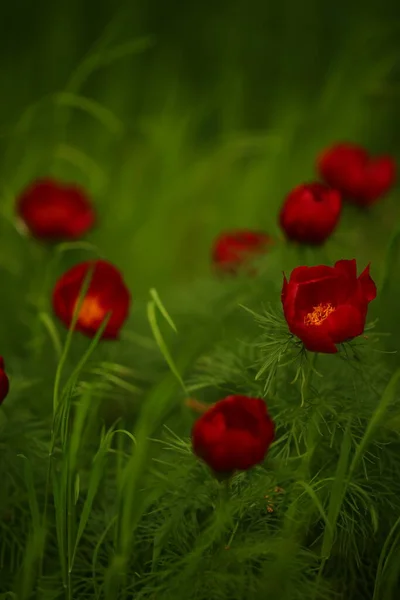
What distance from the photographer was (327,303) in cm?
78

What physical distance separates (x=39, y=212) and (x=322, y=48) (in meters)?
1.15

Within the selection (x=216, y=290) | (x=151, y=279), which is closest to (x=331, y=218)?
(x=216, y=290)

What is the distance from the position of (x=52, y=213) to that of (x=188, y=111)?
849mm

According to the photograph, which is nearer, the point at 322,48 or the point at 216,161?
the point at 216,161

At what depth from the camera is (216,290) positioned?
1327 millimetres

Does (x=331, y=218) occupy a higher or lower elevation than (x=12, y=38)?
lower

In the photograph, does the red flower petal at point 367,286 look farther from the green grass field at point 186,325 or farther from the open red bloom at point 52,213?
the open red bloom at point 52,213

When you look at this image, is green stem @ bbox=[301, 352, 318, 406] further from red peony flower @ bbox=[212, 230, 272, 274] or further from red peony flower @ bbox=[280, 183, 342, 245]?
red peony flower @ bbox=[212, 230, 272, 274]

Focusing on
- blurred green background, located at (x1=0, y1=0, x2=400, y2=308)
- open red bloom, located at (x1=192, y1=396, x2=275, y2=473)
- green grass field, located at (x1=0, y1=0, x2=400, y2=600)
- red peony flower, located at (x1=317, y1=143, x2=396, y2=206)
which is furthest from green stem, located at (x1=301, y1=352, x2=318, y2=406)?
red peony flower, located at (x1=317, y1=143, x2=396, y2=206)

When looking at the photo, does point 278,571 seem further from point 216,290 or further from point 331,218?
point 216,290

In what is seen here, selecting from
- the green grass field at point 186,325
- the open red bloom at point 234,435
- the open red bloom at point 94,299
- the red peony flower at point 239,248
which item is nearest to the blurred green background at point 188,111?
the green grass field at point 186,325

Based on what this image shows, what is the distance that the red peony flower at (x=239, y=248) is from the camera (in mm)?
1290

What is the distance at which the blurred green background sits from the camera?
1.56m

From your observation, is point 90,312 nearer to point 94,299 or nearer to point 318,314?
point 94,299
